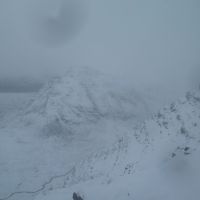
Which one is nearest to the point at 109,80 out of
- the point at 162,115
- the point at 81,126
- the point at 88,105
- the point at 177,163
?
the point at 88,105

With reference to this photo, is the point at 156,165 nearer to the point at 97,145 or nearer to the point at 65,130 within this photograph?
the point at 97,145

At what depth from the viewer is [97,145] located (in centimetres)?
3819

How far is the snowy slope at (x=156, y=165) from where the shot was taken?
10531mm

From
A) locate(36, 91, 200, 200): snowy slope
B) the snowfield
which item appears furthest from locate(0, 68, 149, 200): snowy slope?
locate(36, 91, 200, 200): snowy slope

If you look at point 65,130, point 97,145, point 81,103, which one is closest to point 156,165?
point 97,145

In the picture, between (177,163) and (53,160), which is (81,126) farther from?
(177,163)

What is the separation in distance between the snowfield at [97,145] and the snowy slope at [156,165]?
4 cm

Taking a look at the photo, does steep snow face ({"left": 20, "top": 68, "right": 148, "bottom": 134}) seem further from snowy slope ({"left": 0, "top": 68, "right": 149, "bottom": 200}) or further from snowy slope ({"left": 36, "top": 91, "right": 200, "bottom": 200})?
snowy slope ({"left": 36, "top": 91, "right": 200, "bottom": 200})

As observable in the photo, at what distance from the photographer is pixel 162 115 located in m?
19.2

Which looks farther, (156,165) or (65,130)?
(65,130)

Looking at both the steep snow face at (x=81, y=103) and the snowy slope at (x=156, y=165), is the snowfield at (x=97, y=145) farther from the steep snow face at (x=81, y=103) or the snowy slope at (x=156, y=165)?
the steep snow face at (x=81, y=103)

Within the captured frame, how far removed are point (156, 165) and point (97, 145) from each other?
84.1 ft

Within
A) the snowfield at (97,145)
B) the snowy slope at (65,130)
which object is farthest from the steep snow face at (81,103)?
the snowfield at (97,145)

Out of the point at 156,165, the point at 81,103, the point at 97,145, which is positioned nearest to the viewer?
the point at 156,165
